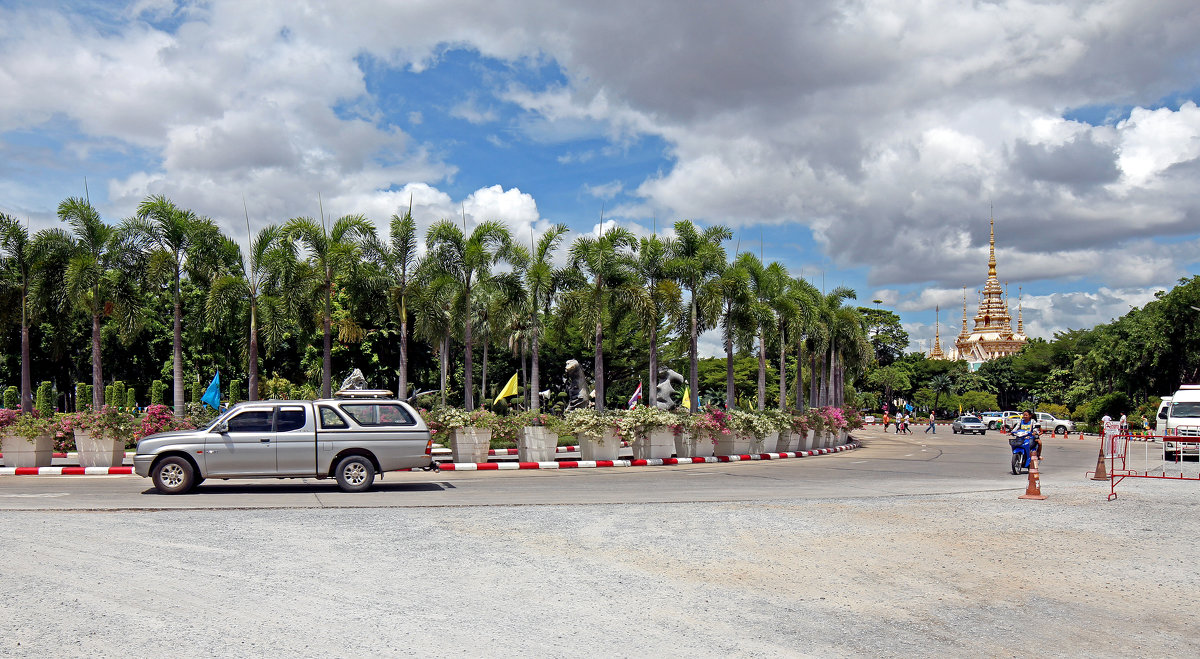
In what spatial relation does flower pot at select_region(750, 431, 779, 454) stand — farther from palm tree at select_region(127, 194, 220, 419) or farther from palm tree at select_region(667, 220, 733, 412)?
palm tree at select_region(127, 194, 220, 419)

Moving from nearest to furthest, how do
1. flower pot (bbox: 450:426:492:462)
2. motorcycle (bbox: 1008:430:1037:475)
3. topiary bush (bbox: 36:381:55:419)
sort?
motorcycle (bbox: 1008:430:1037:475) < flower pot (bbox: 450:426:492:462) < topiary bush (bbox: 36:381:55:419)

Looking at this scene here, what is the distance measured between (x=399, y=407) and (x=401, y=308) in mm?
20210

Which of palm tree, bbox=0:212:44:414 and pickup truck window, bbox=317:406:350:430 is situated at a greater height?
palm tree, bbox=0:212:44:414

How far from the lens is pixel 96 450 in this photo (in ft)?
64.8

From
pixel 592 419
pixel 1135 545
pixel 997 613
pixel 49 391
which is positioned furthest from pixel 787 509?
pixel 49 391

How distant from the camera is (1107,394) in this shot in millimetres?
69375

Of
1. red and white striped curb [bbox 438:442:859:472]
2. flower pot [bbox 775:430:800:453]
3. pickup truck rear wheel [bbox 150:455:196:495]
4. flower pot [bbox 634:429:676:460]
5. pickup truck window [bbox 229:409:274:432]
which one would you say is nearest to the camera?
pickup truck rear wheel [bbox 150:455:196:495]

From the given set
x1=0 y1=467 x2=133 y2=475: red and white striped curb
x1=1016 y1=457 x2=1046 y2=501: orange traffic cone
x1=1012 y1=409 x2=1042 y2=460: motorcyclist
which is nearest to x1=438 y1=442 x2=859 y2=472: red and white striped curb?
x1=0 y1=467 x2=133 y2=475: red and white striped curb

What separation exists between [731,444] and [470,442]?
26.8 ft

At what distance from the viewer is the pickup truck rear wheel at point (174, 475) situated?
47.4 feet

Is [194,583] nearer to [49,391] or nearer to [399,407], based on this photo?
[399,407]

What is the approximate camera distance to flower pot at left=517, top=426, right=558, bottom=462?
2231cm

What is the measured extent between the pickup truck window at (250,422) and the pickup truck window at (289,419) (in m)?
0.16

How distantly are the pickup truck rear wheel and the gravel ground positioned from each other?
7.46 ft
